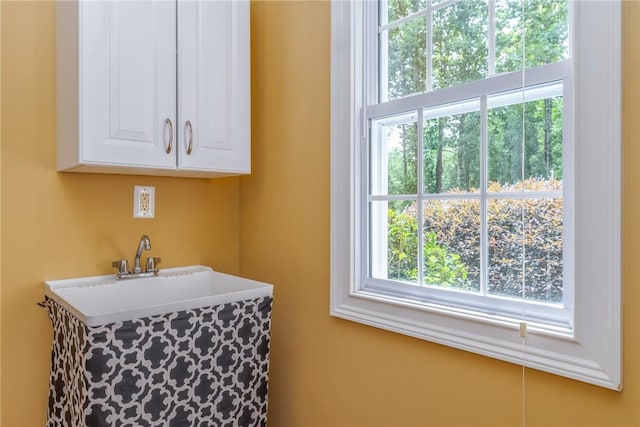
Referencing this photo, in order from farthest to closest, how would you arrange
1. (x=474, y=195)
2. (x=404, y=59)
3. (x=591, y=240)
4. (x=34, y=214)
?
1. (x=34, y=214)
2. (x=404, y=59)
3. (x=474, y=195)
4. (x=591, y=240)

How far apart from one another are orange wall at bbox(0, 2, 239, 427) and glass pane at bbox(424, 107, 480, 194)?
1.24 meters

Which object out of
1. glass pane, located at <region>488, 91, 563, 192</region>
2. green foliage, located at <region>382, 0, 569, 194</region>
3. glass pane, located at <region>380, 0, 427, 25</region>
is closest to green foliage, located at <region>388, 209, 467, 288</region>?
green foliage, located at <region>382, 0, 569, 194</region>

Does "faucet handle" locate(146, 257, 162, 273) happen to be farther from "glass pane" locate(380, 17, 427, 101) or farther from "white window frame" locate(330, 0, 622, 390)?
"white window frame" locate(330, 0, 622, 390)

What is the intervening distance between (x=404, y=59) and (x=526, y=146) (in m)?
0.53

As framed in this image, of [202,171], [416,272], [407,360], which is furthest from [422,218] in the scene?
[202,171]

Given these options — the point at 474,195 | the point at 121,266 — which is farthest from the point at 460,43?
the point at 121,266

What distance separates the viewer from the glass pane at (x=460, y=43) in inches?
45.7

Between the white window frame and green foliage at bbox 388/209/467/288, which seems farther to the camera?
green foliage at bbox 388/209/467/288

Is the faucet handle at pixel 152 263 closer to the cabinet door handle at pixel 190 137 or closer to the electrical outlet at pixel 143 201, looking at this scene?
the electrical outlet at pixel 143 201

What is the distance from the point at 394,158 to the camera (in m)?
1.40

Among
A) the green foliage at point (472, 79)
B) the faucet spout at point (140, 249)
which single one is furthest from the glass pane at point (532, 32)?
the faucet spout at point (140, 249)

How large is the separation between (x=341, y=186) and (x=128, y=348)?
33.3 inches

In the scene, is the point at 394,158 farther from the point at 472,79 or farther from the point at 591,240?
the point at 591,240

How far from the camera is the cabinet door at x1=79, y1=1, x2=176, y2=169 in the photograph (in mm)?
1308
